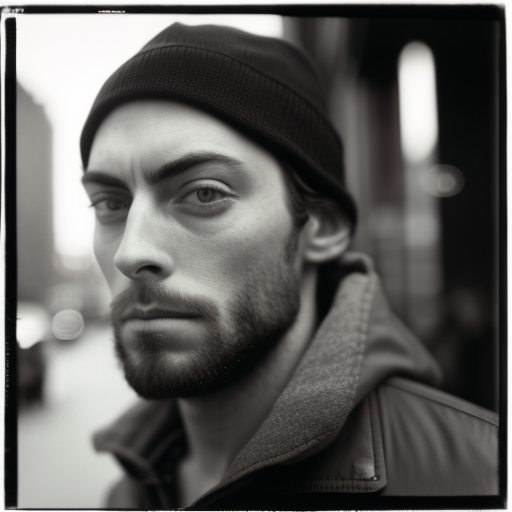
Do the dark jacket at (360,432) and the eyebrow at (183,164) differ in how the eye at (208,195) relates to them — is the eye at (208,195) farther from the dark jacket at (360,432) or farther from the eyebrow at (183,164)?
the dark jacket at (360,432)

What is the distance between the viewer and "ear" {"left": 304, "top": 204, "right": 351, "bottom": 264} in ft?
4.48

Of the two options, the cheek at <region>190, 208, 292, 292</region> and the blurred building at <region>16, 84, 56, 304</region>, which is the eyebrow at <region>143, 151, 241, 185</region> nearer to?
the cheek at <region>190, 208, 292, 292</region>

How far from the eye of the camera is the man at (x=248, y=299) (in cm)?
118

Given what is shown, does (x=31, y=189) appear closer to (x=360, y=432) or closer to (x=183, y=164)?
(x=183, y=164)

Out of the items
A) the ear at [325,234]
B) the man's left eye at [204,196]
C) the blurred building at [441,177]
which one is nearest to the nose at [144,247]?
the man's left eye at [204,196]

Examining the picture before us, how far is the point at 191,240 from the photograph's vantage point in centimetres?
121

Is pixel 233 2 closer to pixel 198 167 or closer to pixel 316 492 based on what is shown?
pixel 198 167

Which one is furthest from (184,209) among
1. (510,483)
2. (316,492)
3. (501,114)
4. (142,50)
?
(510,483)

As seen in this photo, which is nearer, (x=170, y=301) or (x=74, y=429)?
(x=170, y=301)

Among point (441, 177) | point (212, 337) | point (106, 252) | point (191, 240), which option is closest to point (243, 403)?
point (212, 337)

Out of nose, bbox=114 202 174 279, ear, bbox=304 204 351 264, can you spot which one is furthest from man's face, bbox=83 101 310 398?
ear, bbox=304 204 351 264

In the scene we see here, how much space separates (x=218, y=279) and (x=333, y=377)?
43 centimetres

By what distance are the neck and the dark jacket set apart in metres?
0.08

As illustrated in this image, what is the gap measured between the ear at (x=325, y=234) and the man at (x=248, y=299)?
28 mm
